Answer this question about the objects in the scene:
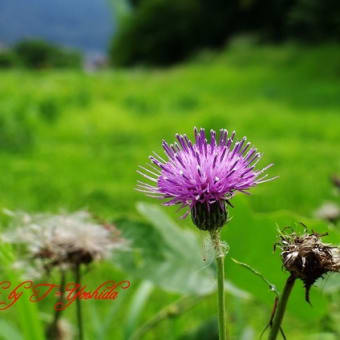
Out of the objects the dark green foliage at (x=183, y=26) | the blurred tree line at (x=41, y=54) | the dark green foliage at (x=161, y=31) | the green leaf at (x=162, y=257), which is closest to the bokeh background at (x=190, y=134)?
the green leaf at (x=162, y=257)

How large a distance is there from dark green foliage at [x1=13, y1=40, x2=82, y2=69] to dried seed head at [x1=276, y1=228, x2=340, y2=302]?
51482 mm

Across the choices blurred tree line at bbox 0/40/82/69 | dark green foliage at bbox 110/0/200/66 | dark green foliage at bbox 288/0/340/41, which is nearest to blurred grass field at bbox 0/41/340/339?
dark green foliage at bbox 288/0/340/41

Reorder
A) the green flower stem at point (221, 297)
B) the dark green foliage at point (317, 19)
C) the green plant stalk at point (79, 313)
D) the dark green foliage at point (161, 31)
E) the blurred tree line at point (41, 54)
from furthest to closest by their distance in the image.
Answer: the blurred tree line at point (41, 54), the dark green foliage at point (161, 31), the dark green foliage at point (317, 19), the green plant stalk at point (79, 313), the green flower stem at point (221, 297)

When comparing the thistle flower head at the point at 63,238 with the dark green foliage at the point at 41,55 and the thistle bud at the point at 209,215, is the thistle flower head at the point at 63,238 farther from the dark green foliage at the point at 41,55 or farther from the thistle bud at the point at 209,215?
the dark green foliage at the point at 41,55

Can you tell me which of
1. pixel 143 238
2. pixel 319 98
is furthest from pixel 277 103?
pixel 143 238

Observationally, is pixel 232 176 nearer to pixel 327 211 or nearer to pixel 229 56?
pixel 327 211

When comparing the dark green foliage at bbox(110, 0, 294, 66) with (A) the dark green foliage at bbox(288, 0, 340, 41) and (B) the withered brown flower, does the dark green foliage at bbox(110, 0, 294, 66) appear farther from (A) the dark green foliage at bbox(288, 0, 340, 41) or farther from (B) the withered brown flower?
(B) the withered brown flower

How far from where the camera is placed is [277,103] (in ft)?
33.4

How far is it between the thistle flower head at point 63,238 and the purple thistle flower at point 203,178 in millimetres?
385

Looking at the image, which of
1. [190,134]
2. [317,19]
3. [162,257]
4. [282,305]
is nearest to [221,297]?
[282,305]

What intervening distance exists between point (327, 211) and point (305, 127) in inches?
231

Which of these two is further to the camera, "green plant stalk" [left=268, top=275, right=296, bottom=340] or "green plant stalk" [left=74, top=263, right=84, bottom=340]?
"green plant stalk" [left=74, top=263, right=84, bottom=340]

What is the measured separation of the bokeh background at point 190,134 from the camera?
3.78 feet

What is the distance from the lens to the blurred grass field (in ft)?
15.4
